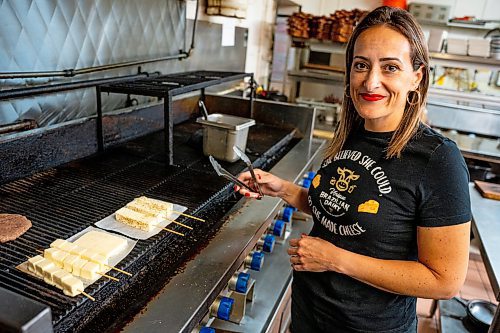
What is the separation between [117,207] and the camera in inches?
49.3

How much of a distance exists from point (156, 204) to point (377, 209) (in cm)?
68

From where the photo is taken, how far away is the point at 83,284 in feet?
2.85

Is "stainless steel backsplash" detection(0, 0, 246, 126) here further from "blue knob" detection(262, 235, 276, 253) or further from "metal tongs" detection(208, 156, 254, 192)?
"blue knob" detection(262, 235, 276, 253)

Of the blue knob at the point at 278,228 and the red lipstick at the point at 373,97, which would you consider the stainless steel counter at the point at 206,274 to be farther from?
the red lipstick at the point at 373,97

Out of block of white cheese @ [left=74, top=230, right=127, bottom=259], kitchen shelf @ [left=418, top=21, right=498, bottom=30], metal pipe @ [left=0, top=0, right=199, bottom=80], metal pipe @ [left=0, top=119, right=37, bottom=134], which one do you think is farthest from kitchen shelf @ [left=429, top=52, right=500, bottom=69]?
block of white cheese @ [left=74, top=230, right=127, bottom=259]

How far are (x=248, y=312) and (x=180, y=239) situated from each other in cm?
42

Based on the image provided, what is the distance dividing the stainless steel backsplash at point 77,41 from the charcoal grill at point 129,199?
0.25 meters

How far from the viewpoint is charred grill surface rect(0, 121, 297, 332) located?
0.85 metres

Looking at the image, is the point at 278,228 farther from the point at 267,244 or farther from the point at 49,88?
the point at 49,88

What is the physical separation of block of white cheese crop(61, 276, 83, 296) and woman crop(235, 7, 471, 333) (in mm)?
551

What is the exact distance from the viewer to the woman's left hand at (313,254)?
0.99 m

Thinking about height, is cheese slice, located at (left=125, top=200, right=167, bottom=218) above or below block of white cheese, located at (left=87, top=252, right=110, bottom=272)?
above

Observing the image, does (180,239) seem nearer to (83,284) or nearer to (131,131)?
(83,284)

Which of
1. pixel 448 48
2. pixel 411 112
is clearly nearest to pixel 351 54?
pixel 411 112
